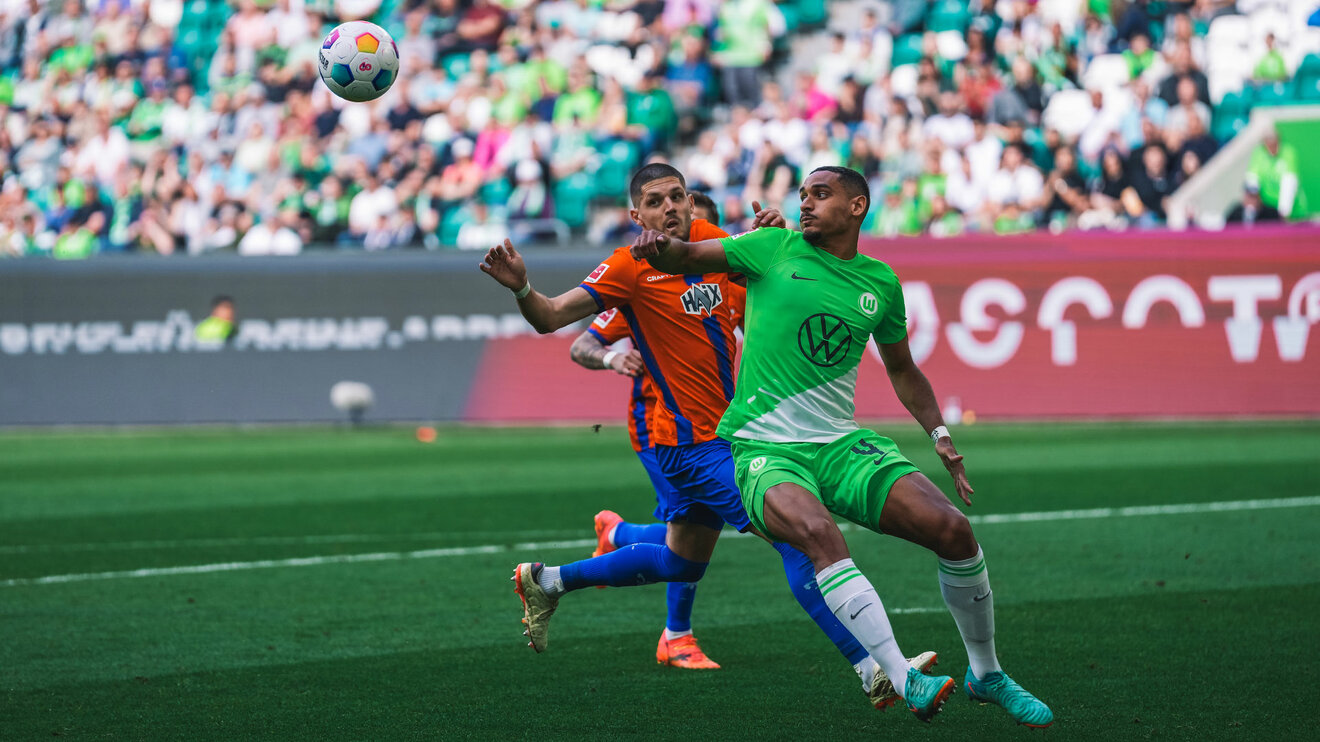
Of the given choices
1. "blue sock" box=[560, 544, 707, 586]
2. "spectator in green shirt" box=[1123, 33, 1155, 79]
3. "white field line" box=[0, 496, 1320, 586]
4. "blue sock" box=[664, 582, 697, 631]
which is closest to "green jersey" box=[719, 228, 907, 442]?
"blue sock" box=[560, 544, 707, 586]

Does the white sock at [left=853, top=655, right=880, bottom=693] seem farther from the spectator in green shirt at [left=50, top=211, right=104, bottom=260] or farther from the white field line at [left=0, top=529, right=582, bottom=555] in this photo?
the spectator in green shirt at [left=50, top=211, right=104, bottom=260]

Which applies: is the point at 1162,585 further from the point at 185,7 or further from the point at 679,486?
the point at 185,7

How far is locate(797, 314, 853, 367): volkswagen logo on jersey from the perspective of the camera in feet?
19.5

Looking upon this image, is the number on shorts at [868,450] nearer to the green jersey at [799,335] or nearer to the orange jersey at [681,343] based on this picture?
the green jersey at [799,335]

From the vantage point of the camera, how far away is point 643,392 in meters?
7.21

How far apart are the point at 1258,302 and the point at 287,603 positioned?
1224cm

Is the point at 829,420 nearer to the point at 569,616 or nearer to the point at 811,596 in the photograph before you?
the point at 811,596

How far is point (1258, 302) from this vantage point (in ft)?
57.2

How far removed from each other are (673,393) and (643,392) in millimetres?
356

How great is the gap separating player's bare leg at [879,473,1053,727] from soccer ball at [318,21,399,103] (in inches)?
147

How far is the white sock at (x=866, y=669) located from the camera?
5.70 metres

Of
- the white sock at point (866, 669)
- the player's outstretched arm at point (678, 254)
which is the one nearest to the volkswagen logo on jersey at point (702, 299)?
the player's outstretched arm at point (678, 254)

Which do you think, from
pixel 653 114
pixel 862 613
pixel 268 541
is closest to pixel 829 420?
pixel 862 613

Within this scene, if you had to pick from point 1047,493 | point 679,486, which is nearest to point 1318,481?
point 1047,493
